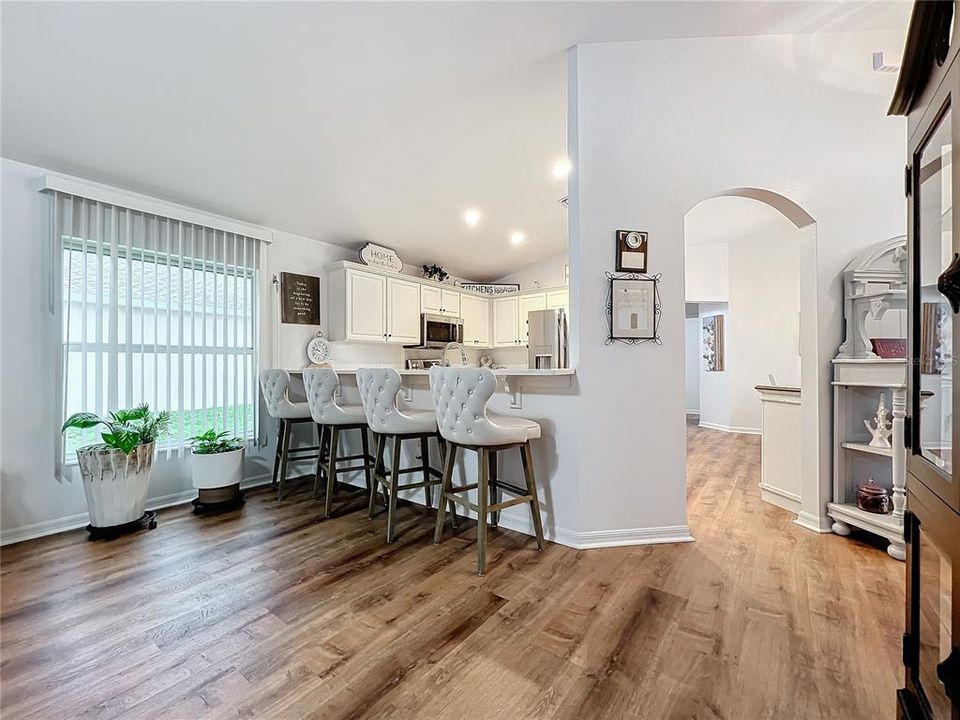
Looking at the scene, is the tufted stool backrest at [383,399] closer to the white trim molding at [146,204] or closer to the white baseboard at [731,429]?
the white trim molding at [146,204]

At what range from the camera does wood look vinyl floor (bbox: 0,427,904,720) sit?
4.36 ft

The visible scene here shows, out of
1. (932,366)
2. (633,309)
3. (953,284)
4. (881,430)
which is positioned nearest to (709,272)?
(881,430)

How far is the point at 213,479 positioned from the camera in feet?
10.2

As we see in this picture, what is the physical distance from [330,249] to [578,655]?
4.17 metres

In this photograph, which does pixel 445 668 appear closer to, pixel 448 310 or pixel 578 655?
pixel 578 655

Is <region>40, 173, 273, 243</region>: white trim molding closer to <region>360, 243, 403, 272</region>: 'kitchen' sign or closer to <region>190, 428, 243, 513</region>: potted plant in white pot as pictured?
<region>360, 243, 403, 272</region>: 'kitchen' sign

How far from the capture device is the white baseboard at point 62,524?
2.60m

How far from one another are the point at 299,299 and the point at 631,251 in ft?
10.3

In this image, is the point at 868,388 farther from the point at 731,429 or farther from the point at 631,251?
the point at 731,429

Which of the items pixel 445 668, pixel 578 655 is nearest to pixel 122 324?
pixel 445 668

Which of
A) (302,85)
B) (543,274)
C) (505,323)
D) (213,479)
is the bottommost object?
(213,479)

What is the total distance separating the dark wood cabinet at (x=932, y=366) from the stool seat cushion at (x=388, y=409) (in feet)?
6.84

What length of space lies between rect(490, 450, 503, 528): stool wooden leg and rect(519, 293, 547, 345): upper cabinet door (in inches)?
132

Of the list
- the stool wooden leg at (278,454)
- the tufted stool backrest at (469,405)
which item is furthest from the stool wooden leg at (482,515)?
the stool wooden leg at (278,454)
